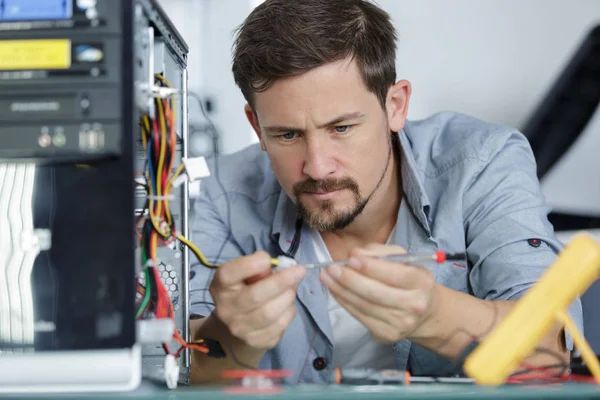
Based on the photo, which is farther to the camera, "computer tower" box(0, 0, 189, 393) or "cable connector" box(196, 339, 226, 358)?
"cable connector" box(196, 339, 226, 358)

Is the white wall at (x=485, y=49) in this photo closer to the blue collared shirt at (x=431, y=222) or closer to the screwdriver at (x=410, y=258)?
the blue collared shirt at (x=431, y=222)

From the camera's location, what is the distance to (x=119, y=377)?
2.35 ft

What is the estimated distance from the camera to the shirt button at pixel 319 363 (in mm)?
1400

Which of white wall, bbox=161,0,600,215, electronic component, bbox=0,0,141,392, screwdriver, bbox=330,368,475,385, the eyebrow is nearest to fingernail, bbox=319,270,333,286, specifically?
screwdriver, bbox=330,368,475,385

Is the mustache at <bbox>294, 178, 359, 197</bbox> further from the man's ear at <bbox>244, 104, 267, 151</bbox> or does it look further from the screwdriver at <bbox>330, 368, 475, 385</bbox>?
the screwdriver at <bbox>330, 368, 475, 385</bbox>

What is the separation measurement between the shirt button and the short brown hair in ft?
1.79

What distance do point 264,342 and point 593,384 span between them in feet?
1.64

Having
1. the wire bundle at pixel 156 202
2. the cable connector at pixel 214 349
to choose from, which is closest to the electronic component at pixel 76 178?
the wire bundle at pixel 156 202

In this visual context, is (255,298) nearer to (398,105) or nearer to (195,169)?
(195,169)

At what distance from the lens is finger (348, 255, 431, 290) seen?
0.89 m

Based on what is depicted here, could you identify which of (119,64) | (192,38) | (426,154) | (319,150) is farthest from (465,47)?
(119,64)

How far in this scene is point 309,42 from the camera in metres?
1.31

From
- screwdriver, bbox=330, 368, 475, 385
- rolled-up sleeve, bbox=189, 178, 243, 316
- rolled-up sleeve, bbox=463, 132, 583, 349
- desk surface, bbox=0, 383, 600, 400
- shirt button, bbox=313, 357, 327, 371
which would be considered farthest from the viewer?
rolled-up sleeve, bbox=189, 178, 243, 316

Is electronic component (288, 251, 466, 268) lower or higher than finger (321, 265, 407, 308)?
higher
